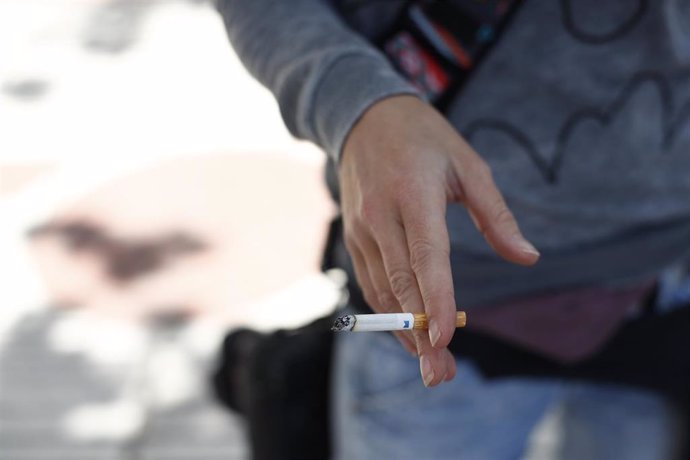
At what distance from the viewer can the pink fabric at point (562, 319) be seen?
1374 mm

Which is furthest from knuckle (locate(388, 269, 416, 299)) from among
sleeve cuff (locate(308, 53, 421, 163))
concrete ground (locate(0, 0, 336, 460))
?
concrete ground (locate(0, 0, 336, 460))

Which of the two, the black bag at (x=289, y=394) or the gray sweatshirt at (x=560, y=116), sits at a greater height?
the gray sweatshirt at (x=560, y=116)

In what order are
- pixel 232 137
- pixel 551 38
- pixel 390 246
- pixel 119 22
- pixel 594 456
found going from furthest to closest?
pixel 119 22
pixel 232 137
pixel 594 456
pixel 551 38
pixel 390 246

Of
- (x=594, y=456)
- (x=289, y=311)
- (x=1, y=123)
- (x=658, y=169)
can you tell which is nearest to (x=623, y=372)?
(x=594, y=456)

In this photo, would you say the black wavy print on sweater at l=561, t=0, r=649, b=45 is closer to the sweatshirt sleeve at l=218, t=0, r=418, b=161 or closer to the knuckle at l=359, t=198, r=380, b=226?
the sweatshirt sleeve at l=218, t=0, r=418, b=161

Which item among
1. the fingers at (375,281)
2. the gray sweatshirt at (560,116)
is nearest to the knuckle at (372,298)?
the fingers at (375,281)

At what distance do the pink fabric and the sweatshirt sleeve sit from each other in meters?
0.39

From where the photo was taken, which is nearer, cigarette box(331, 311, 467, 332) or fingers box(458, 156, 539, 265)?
cigarette box(331, 311, 467, 332)

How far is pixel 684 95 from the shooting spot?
129 centimetres

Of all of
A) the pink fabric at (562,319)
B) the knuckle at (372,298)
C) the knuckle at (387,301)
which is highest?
the knuckle at (387,301)

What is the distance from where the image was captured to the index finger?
78 cm

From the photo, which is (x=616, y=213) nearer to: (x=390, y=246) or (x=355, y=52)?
(x=355, y=52)

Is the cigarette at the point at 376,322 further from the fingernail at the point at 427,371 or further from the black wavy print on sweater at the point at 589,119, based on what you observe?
the black wavy print on sweater at the point at 589,119

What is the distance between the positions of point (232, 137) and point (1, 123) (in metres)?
0.99
